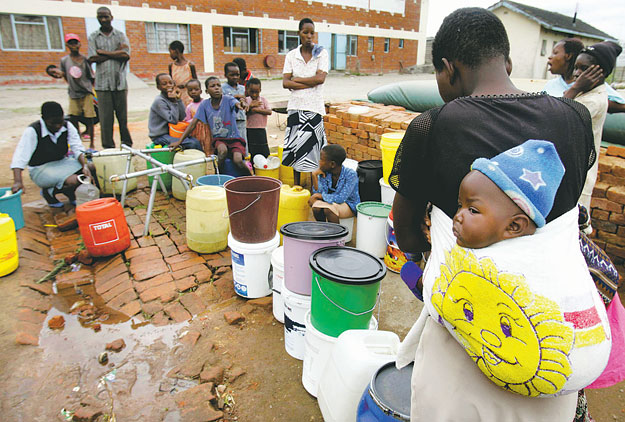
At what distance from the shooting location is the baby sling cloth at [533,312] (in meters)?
0.91

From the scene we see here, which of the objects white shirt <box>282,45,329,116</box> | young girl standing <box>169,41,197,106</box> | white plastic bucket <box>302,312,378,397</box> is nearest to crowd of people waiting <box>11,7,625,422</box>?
white plastic bucket <box>302,312,378,397</box>

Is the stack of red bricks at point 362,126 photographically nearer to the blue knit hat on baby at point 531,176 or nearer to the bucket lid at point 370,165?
the bucket lid at point 370,165

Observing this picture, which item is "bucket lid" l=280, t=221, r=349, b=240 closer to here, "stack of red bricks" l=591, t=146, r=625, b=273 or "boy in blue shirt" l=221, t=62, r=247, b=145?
"stack of red bricks" l=591, t=146, r=625, b=273

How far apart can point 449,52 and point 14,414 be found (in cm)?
292

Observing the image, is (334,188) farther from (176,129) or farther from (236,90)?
(176,129)

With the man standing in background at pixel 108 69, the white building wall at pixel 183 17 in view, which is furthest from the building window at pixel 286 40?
the man standing in background at pixel 108 69

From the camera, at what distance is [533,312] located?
2.98 feet

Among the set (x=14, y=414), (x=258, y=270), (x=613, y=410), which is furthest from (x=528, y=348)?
(x=14, y=414)

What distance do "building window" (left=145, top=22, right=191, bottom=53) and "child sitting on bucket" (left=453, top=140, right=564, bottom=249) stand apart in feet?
69.2

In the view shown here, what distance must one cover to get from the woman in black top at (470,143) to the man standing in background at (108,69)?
19.9ft

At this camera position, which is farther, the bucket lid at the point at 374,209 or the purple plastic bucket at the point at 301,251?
the bucket lid at the point at 374,209

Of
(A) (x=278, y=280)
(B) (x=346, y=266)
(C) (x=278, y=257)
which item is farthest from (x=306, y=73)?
(B) (x=346, y=266)

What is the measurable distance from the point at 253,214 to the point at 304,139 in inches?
73.3

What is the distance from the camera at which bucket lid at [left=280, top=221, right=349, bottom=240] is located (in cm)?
260
